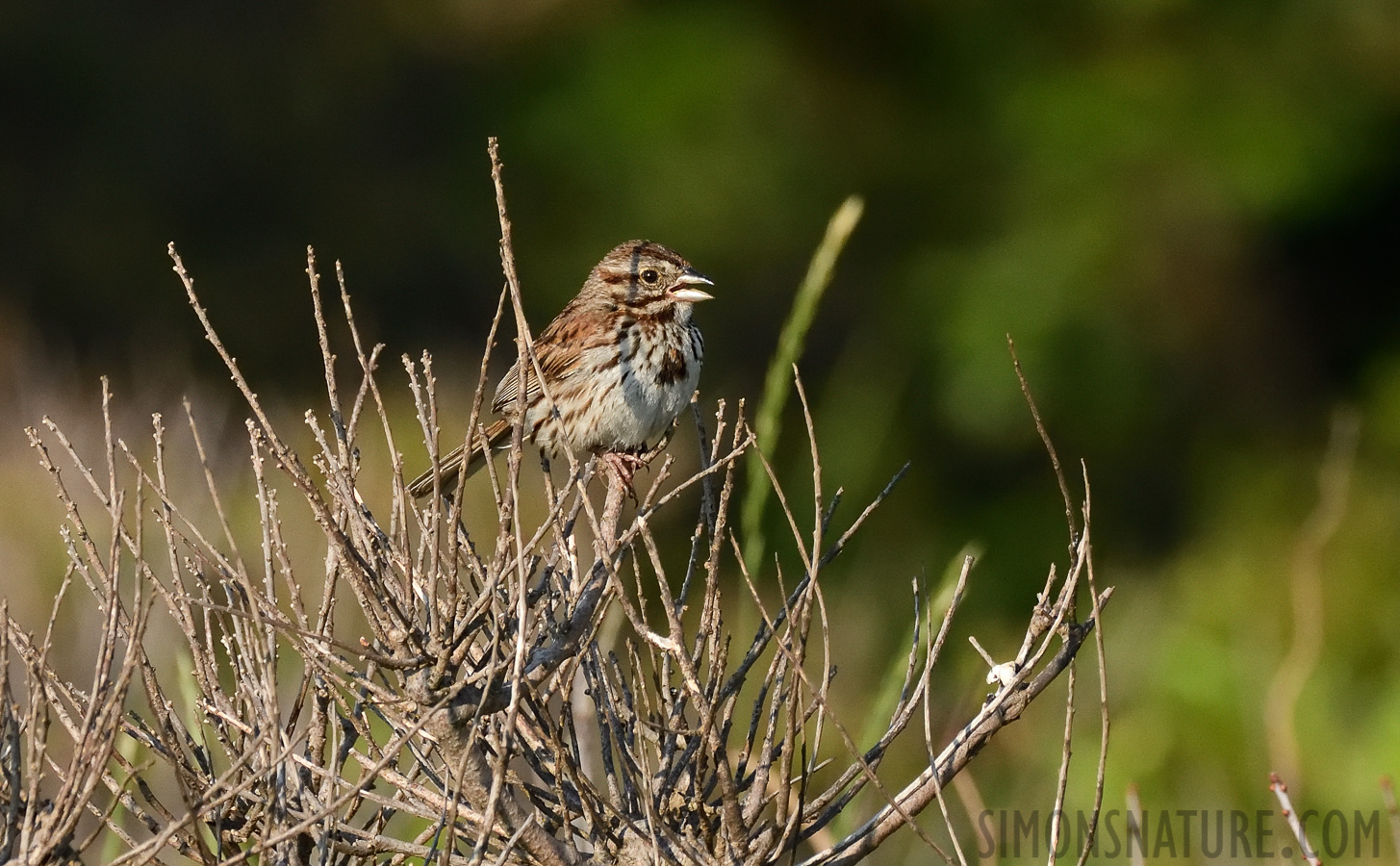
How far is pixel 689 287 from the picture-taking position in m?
3.23

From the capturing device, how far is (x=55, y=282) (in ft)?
30.2

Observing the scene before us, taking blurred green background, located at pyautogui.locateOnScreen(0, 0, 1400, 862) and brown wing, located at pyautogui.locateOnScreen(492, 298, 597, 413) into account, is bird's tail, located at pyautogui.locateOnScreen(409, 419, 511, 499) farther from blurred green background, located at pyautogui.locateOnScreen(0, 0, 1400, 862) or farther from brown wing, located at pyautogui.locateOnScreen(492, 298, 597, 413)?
blurred green background, located at pyautogui.locateOnScreen(0, 0, 1400, 862)

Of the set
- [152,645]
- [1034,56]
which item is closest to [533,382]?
[152,645]

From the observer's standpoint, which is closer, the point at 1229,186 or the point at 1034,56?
the point at 1229,186

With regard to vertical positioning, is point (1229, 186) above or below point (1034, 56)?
below

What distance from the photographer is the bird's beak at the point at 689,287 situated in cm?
315

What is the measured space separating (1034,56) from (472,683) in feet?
20.0

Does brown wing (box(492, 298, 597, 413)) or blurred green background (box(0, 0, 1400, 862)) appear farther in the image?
blurred green background (box(0, 0, 1400, 862))

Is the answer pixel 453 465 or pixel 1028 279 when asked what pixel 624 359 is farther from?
pixel 1028 279

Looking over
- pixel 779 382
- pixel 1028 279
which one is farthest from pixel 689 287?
pixel 1028 279

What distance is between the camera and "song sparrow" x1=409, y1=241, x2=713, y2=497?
3.12 metres

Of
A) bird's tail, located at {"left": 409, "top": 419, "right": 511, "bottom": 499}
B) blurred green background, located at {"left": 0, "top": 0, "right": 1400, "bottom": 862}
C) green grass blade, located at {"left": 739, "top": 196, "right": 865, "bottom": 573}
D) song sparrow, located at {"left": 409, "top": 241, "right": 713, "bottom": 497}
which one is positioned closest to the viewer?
green grass blade, located at {"left": 739, "top": 196, "right": 865, "bottom": 573}

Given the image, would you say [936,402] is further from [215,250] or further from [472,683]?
[472,683]

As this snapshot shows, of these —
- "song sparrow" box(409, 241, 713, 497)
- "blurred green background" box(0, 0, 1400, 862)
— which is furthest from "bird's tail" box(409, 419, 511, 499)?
"blurred green background" box(0, 0, 1400, 862)
